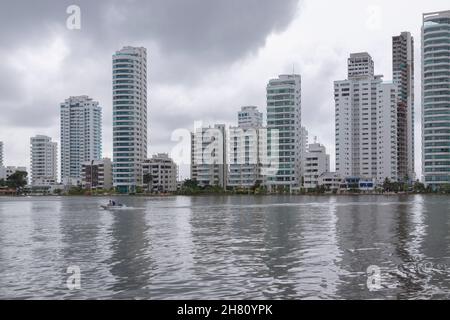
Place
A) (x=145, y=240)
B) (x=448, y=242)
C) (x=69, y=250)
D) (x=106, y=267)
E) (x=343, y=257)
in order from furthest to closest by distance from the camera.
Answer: (x=145, y=240)
(x=448, y=242)
(x=69, y=250)
(x=343, y=257)
(x=106, y=267)

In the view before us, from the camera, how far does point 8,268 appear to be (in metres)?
33.3

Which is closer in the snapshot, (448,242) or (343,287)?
(343,287)

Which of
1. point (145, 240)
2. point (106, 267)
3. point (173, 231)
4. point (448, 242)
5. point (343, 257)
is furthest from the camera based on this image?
point (173, 231)

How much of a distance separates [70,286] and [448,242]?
32.0 meters

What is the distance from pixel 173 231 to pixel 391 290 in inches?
1328

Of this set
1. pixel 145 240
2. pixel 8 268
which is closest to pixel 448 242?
pixel 145 240

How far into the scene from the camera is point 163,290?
86.9 feet

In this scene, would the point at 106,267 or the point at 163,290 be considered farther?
the point at 106,267

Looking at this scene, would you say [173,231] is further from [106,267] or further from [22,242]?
[106,267]

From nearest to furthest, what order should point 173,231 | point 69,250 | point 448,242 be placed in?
point 69,250
point 448,242
point 173,231

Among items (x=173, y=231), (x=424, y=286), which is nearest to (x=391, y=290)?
(x=424, y=286)
